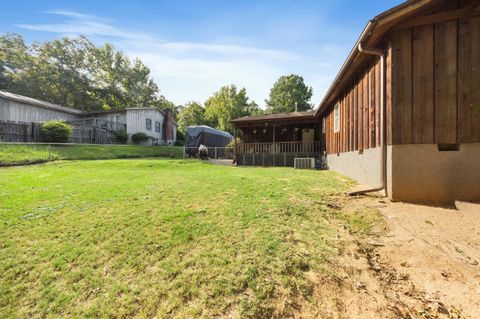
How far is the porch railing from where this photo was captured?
47.1 ft

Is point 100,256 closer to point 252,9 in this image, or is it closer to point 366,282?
point 366,282

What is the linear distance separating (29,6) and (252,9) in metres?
11.1

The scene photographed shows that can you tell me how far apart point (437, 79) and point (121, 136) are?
24.3 m

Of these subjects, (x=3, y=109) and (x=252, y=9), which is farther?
(x=3, y=109)

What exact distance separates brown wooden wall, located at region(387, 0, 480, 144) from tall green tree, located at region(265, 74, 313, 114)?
39079 mm

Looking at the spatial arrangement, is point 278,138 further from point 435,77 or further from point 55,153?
point 55,153

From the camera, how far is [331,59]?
39.7ft

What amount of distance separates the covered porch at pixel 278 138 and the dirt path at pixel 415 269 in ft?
34.9

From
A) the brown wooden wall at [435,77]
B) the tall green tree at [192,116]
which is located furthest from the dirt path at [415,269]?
the tall green tree at [192,116]

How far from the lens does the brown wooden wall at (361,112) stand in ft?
18.8

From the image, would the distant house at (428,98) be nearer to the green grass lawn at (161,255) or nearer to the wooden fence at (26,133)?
the green grass lawn at (161,255)

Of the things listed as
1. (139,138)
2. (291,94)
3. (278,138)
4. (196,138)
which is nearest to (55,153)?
(139,138)

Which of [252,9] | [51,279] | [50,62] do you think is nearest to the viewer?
[51,279]

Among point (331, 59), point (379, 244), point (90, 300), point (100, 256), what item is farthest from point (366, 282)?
point (331, 59)
